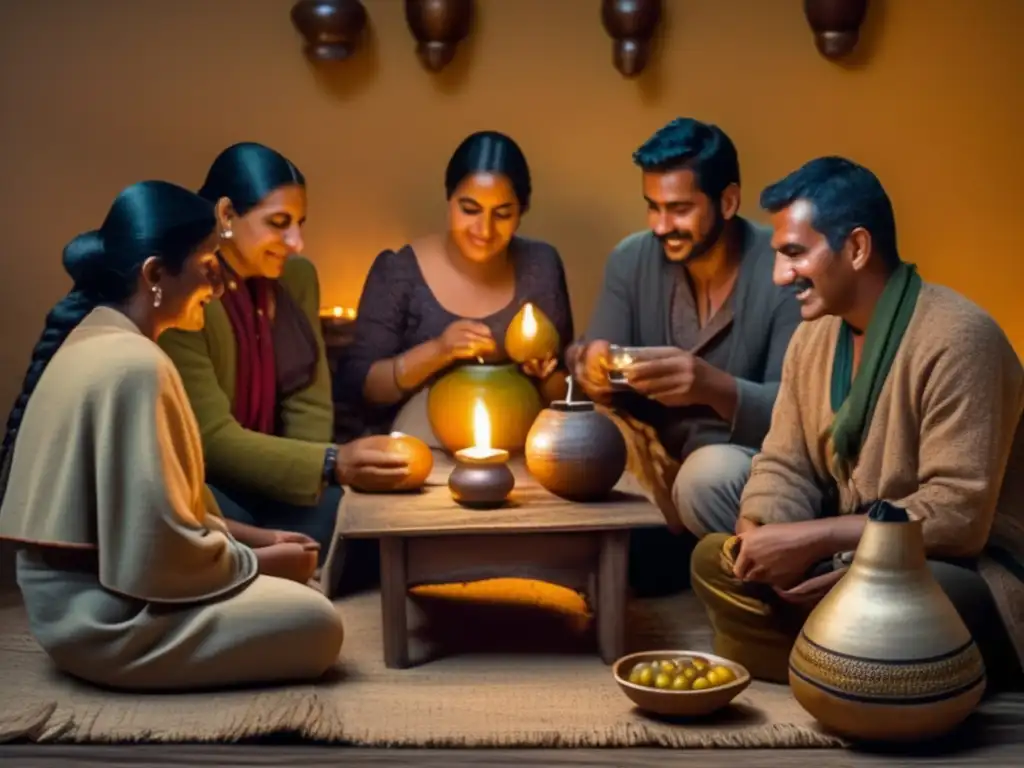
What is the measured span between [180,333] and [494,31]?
5.74 ft

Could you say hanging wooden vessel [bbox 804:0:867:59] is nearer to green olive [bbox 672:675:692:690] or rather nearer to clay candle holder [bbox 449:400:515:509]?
clay candle holder [bbox 449:400:515:509]

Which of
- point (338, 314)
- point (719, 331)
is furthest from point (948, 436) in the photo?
point (338, 314)

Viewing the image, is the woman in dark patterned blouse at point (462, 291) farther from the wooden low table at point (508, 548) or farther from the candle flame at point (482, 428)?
the wooden low table at point (508, 548)

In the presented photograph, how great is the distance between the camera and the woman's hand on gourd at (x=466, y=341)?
4617 millimetres

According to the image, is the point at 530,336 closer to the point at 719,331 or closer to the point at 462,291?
the point at 462,291

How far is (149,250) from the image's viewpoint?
362 cm

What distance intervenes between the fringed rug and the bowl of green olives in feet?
0.18

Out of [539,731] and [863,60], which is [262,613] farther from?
[863,60]

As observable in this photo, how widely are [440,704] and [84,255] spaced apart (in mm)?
1467

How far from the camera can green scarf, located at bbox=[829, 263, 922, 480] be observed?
3604 mm

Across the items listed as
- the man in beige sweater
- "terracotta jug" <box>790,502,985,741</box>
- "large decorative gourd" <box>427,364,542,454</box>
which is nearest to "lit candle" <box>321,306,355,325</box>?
"large decorative gourd" <box>427,364,542,454</box>

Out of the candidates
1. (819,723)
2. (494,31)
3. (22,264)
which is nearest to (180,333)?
(22,264)

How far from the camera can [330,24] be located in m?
4.98

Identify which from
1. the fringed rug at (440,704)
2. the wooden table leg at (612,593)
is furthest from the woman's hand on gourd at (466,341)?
the wooden table leg at (612,593)
